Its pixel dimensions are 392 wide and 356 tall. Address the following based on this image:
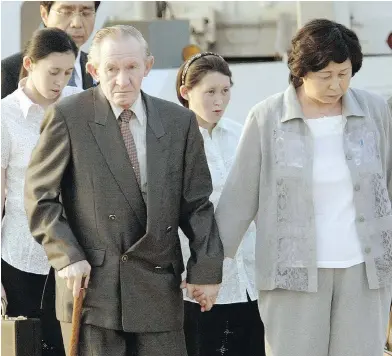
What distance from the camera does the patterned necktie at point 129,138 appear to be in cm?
481

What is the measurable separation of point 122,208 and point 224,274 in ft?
4.21

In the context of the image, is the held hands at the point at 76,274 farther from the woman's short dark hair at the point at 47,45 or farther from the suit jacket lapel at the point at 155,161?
the woman's short dark hair at the point at 47,45

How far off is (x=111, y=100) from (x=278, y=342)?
1.13 meters

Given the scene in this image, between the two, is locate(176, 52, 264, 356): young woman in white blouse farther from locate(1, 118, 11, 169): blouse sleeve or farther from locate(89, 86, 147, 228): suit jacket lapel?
locate(89, 86, 147, 228): suit jacket lapel

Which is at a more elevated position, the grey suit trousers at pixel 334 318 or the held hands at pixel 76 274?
the held hands at pixel 76 274

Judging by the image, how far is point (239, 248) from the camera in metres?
6.02

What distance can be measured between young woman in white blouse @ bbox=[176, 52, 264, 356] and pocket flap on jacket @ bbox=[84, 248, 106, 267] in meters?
1.18

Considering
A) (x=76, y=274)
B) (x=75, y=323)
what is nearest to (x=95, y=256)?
(x=76, y=274)

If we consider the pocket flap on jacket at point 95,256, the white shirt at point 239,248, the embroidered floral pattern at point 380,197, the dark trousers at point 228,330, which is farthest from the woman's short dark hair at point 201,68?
the pocket flap on jacket at point 95,256

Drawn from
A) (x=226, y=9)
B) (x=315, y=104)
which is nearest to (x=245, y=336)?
(x=315, y=104)

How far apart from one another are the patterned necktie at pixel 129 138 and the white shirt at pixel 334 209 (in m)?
0.69

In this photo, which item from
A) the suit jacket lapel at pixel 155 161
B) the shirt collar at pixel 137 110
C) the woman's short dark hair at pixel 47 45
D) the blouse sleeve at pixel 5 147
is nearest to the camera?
the suit jacket lapel at pixel 155 161

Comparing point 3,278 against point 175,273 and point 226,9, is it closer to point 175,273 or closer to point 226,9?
point 175,273

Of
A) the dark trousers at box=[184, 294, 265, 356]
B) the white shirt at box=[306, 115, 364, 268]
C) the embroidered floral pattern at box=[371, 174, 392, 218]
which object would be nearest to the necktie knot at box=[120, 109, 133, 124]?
the white shirt at box=[306, 115, 364, 268]
